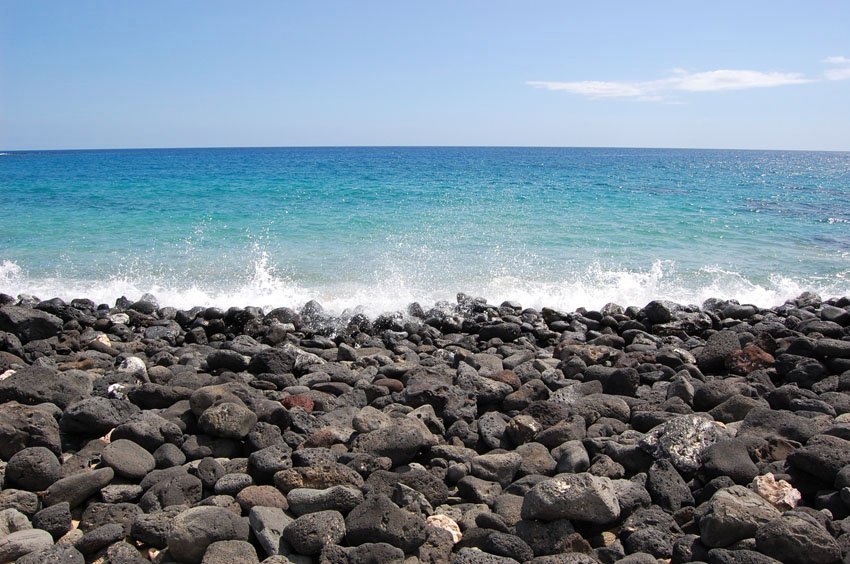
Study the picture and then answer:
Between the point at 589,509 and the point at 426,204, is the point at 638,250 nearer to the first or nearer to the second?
the point at 426,204

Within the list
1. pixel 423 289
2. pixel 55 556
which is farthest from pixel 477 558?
pixel 423 289

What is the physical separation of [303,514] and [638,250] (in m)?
12.7

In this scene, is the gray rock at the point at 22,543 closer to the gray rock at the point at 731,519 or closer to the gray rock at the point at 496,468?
the gray rock at the point at 496,468

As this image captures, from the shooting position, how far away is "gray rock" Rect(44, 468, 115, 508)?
12.7 ft

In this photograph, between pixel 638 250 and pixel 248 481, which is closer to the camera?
pixel 248 481

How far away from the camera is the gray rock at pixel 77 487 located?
3871 mm

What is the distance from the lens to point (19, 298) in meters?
10.1

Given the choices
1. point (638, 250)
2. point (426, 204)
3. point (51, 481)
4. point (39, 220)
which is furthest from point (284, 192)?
point (51, 481)

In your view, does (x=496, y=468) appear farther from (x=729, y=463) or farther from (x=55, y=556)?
(x=55, y=556)

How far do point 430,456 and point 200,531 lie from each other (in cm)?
156

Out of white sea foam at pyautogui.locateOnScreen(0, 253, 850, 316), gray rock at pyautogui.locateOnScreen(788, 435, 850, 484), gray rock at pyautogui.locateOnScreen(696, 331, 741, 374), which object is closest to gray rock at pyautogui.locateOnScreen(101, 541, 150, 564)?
gray rock at pyautogui.locateOnScreen(788, 435, 850, 484)

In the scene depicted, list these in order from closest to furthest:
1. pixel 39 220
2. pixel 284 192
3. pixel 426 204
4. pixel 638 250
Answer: pixel 638 250
pixel 39 220
pixel 426 204
pixel 284 192

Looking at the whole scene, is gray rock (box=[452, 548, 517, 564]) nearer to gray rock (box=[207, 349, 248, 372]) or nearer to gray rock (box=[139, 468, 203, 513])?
gray rock (box=[139, 468, 203, 513])

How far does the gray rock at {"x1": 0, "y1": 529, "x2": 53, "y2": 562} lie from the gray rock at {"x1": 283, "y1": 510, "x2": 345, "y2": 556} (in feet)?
4.07
